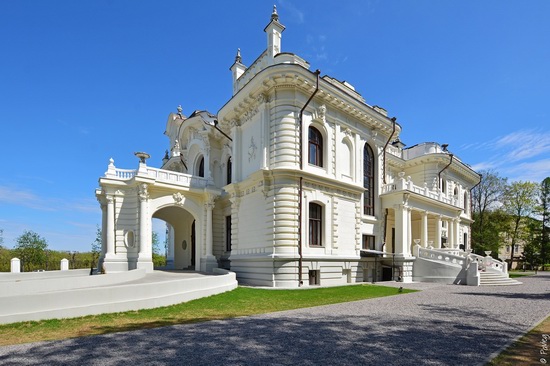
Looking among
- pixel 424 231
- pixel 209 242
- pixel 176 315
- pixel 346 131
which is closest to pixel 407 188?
pixel 424 231

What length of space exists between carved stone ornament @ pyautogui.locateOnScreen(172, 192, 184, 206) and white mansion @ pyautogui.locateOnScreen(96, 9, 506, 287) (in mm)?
72

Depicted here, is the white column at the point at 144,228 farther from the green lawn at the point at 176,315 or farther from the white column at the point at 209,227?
the green lawn at the point at 176,315

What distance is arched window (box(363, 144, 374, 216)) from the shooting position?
25.8 metres

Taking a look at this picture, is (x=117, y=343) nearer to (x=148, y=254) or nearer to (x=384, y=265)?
(x=148, y=254)

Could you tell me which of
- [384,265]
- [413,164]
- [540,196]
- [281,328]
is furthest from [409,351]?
[540,196]

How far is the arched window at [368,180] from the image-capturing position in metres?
25.8

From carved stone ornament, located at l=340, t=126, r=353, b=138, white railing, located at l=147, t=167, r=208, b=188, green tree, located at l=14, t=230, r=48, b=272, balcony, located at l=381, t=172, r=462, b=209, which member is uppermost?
carved stone ornament, located at l=340, t=126, r=353, b=138

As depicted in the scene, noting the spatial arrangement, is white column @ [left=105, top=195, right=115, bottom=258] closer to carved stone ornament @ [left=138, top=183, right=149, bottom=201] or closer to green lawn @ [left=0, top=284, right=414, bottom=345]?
carved stone ornament @ [left=138, top=183, right=149, bottom=201]

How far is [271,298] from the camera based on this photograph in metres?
14.5

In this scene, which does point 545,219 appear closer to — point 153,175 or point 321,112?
point 321,112

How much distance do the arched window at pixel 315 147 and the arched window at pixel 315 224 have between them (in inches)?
110

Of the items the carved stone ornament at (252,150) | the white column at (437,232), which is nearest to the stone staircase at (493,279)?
the white column at (437,232)

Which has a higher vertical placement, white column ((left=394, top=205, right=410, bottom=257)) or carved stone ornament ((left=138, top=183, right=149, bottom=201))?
carved stone ornament ((left=138, top=183, right=149, bottom=201))

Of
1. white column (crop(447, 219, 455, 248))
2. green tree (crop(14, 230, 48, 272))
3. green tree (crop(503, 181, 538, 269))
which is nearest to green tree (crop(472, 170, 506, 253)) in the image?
green tree (crop(503, 181, 538, 269))
